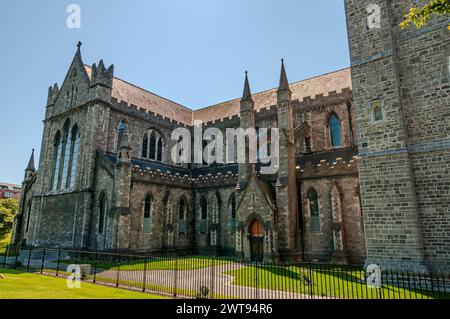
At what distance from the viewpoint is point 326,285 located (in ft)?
39.7

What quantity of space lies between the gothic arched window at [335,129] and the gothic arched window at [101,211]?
18.8 m

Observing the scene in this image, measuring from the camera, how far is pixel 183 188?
1132 inches

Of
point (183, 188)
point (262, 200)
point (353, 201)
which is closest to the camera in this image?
point (353, 201)

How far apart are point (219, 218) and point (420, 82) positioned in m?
17.7

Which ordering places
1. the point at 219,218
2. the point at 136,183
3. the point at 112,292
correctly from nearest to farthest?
1. the point at 112,292
2. the point at 136,183
3. the point at 219,218

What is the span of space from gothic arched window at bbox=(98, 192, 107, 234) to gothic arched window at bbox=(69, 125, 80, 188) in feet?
13.4

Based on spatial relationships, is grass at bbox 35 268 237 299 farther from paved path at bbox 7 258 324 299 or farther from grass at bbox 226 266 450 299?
grass at bbox 226 266 450 299

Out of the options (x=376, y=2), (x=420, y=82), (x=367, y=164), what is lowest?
(x=367, y=164)

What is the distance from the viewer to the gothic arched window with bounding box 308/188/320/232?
21891mm

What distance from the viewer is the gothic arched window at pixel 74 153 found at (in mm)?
27438

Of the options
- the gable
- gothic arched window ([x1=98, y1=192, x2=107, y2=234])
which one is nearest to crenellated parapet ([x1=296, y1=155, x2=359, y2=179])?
gothic arched window ([x1=98, y1=192, x2=107, y2=234])

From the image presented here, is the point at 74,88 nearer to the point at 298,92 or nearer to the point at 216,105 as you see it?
the point at 216,105
